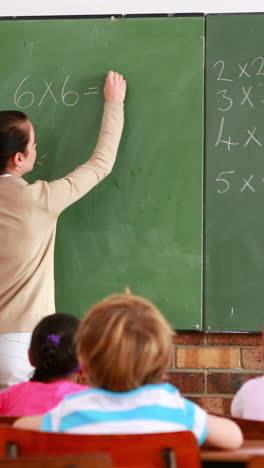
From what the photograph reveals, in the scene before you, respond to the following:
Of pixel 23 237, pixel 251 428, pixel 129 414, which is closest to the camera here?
pixel 129 414

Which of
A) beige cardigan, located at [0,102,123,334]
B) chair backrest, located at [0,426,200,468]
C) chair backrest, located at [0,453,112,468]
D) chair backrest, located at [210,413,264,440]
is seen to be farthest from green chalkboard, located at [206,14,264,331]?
chair backrest, located at [0,453,112,468]

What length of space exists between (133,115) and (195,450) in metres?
2.30

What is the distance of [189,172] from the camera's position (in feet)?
12.4

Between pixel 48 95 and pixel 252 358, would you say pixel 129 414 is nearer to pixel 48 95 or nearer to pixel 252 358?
pixel 252 358

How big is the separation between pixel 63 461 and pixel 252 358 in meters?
2.21

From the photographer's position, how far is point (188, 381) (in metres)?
3.78

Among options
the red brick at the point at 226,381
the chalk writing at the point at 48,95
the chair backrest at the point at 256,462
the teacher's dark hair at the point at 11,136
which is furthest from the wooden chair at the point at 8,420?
the chalk writing at the point at 48,95

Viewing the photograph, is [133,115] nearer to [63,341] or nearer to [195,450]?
[63,341]

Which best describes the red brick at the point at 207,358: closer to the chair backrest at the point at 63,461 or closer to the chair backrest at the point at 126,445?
the chair backrest at the point at 126,445

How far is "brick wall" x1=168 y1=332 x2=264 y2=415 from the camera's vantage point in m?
3.74

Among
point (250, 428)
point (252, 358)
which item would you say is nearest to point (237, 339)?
point (252, 358)

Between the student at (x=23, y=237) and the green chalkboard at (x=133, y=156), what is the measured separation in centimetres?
27

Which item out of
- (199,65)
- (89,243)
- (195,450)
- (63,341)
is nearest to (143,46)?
(199,65)

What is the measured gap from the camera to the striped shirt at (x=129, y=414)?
191 centimetres
